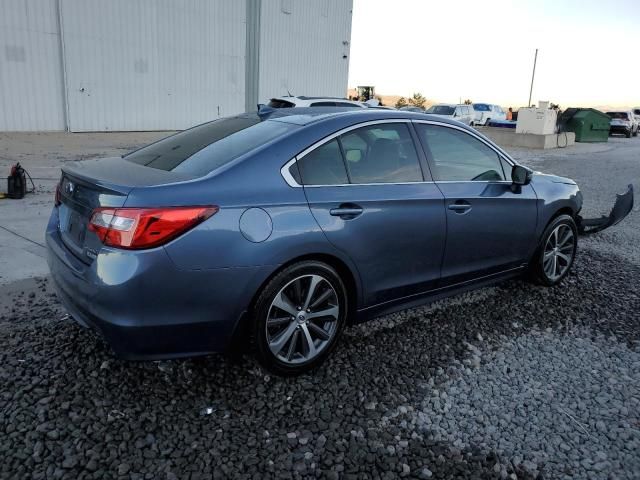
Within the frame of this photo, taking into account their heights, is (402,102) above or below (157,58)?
below

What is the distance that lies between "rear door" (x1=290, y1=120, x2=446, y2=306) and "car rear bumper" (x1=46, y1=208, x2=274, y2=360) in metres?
0.59

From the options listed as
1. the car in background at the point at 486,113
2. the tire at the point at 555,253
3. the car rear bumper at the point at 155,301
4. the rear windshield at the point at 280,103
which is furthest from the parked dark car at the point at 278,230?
the car in background at the point at 486,113

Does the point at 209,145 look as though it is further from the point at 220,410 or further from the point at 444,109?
the point at 444,109

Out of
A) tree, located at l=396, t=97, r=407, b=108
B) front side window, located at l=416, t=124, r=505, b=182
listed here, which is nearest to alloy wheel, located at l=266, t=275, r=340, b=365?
front side window, located at l=416, t=124, r=505, b=182

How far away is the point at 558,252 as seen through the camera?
16.5 feet

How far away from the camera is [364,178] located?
3.48 metres

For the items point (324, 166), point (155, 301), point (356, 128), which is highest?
point (356, 128)

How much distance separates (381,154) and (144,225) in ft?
5.64

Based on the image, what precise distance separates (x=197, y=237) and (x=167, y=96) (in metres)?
21.9

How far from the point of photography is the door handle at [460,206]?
3.87 metres

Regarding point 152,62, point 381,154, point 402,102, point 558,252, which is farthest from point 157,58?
point 402,102

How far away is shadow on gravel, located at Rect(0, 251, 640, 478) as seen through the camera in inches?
99.3

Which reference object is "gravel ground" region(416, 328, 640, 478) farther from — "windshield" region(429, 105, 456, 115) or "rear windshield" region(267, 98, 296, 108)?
"windshield" region(429, 105, 456, 115)

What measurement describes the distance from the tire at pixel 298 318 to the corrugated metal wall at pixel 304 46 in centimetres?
2417
